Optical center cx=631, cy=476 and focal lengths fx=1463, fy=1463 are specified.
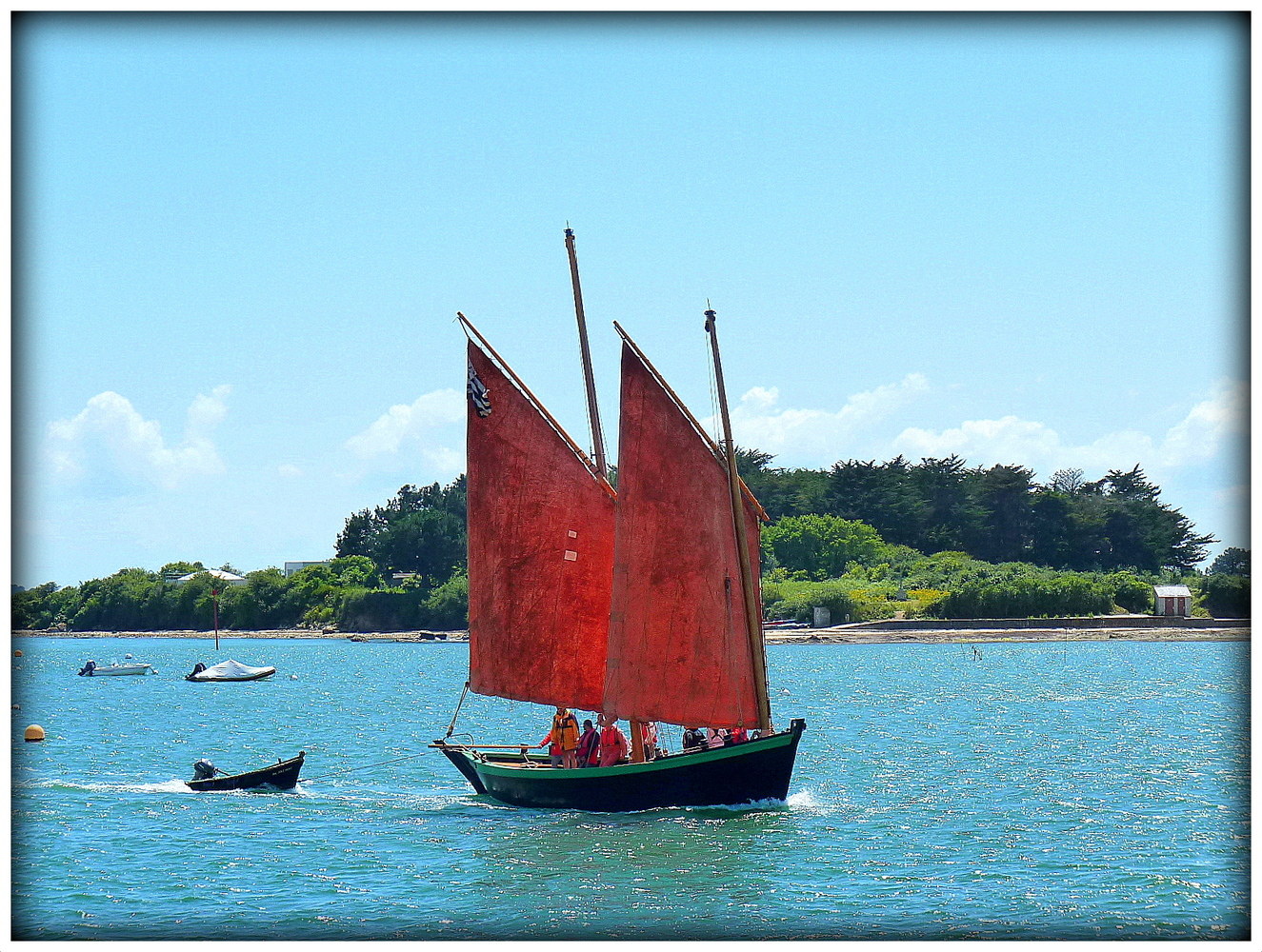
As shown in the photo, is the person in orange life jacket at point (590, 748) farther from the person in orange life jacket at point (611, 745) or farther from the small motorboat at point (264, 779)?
the small motorboat at point (264, 779)

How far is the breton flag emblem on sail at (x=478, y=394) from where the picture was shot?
35062 millimetres

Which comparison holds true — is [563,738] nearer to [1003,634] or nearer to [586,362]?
[586,362]

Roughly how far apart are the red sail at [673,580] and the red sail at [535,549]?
7.97ft

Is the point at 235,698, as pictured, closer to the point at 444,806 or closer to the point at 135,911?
the point at 444,806

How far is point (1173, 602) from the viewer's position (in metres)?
127

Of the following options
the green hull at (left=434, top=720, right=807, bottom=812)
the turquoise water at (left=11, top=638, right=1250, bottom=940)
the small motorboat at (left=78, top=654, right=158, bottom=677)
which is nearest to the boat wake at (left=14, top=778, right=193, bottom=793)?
the turquoise water at (left=11, top=638, right=1250, bottom=940)

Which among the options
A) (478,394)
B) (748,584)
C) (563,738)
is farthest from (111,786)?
(748,584)

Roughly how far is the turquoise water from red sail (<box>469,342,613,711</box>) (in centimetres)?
333

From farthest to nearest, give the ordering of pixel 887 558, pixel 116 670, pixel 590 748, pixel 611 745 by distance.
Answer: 1. pixel 887 558
2. pixel 116 670
3. pixel 590 748
4. pixel 611 745

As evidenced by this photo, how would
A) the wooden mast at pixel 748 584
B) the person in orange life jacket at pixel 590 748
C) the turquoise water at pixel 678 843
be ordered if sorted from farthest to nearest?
the person in orange life jacket at pixel 590 748
the wooden mast at pixel 748 584
the turquoise water at pixel 678 843

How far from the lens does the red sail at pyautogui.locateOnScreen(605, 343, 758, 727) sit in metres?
31.4

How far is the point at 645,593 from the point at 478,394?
6995 millimetres

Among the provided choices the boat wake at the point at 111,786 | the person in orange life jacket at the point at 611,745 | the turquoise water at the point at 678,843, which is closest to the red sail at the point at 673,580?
the person in orange life jacket at the point at 611,745

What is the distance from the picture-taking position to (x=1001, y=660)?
10488 centimetres
